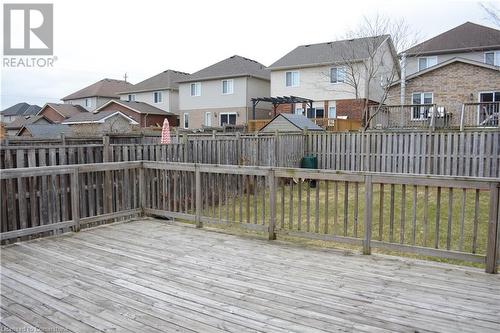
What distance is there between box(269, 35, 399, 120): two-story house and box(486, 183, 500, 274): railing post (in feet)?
68.5

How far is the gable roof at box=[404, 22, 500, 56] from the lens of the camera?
27.4 metres

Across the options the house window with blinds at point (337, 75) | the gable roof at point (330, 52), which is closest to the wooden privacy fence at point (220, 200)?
the gable roof at point (330, 52)

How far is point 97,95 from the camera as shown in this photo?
4875 centimetres

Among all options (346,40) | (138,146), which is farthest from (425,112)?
(138,146)

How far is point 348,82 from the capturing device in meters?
26.6

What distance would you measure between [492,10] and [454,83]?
8088mm

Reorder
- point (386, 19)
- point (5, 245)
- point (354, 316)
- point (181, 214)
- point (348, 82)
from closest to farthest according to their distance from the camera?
point (354, 316), point (5, 245), point (181, 214), point (386, 19), point (348, 82)

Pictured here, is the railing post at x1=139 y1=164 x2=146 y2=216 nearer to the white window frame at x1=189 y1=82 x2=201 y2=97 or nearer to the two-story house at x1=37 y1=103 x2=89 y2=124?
the white window frame at x1=189 y1=82 x2=201 y2=97

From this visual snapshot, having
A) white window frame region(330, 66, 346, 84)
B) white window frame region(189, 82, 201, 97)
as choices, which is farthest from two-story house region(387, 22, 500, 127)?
white window frame region(189, 82, 201, 97)

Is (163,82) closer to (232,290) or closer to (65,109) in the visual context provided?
(65,109)

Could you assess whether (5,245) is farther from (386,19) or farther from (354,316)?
(386,19)

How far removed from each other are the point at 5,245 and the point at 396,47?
2457 cm

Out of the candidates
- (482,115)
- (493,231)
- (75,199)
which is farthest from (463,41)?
(75,199)

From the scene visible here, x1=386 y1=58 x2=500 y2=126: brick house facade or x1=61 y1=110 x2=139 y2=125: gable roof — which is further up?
x1=386 y1=58 x2=500 y2=126: brick house facade
